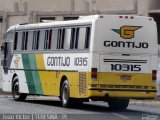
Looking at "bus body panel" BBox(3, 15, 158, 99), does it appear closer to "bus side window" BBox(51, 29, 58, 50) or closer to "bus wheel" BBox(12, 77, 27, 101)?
"bus side window" BBox(51, 29, 58, 50)

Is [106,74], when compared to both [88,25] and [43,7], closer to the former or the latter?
[88,25]

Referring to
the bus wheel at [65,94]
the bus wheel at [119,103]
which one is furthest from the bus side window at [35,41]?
the bus wheel at [119,103]

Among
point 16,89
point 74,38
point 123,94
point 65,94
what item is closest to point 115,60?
point 123,94

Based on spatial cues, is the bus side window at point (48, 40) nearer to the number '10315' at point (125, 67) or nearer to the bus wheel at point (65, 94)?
the bus wheel at point (65, 94)

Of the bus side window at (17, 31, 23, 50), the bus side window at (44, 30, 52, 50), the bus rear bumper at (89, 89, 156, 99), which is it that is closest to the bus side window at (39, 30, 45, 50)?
the bus side window at (44, 30, 52, 50)

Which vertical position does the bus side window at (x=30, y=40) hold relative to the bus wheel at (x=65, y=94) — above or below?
above

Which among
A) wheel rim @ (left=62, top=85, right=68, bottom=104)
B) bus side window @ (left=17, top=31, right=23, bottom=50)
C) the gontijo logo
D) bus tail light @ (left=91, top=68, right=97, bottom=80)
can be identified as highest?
the gontijo logo

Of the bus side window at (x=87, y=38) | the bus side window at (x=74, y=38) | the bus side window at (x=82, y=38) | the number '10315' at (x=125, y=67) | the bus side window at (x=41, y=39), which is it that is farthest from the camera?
the bus side window at (x=41, y=39)

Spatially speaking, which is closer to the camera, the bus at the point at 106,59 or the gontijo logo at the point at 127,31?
the bus at the point at 106,59

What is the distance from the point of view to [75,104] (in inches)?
1077

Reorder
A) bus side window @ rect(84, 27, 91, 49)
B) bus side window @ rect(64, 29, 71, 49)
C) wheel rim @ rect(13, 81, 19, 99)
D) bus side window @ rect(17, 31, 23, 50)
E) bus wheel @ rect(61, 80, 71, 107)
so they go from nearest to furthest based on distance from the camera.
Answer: bus side window @ rect(84, 27, 91, 49) < bus wheel @ rect(61, 80, 71, 107) < bus side window @ rect(64, 29, 71, 49) < bus side window @ rect(17, 31, 23, 50) < wheel rim @ rect(13, 81, 19, 99)

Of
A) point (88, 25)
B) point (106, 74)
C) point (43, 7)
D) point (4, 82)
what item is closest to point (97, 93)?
point (106, 74)

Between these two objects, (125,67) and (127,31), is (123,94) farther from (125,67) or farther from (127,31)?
(127,31)

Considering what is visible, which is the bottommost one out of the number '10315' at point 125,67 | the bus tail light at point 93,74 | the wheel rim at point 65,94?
the wheel rim at point 65,94
